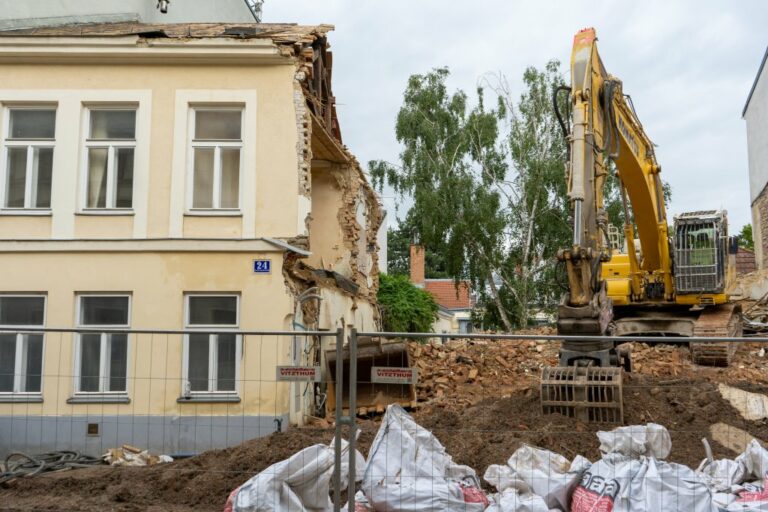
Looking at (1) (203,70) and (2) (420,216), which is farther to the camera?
(2) (420,216)

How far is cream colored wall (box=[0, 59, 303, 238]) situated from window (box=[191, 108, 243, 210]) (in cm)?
24

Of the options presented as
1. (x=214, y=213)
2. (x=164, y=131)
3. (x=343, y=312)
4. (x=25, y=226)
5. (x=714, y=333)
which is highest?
(x=164, y=131)

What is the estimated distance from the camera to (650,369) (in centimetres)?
1565

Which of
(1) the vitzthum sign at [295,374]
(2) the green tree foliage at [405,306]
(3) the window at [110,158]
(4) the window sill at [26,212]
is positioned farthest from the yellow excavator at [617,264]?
(4) the window sill at [26,212]

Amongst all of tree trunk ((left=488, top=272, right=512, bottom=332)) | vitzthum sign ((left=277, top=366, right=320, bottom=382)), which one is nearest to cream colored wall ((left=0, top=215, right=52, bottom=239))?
vitzthum sign ((left=277, top=366, right=320, bottom=382))

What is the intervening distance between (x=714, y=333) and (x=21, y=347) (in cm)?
1271

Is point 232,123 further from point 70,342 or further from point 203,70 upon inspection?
point 70,342

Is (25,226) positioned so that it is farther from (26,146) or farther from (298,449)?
(298,449)

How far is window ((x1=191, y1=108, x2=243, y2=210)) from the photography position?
1368 cm

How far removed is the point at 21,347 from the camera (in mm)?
11820

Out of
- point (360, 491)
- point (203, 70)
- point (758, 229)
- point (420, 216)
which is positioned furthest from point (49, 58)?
point (758, 229)

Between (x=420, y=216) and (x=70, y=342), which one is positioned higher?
(x=420, y=216)

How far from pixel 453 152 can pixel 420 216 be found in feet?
9.11

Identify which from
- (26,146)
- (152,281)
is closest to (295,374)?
(152,281)
